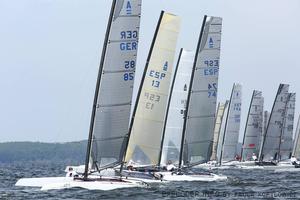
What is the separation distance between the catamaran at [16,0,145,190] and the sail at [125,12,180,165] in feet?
17.0

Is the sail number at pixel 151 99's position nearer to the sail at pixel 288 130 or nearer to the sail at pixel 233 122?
the sail at pixel 233 122

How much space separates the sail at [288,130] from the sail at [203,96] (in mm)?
29484

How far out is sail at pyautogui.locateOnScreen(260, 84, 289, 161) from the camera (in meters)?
63.2

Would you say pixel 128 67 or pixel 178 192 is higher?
pixel 128 67

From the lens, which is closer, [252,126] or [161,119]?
[161,119]

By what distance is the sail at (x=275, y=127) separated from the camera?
63219 millimetres

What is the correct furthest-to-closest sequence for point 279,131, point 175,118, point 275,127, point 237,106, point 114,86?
point 279,131
point 237,106
point 275,127
point 175,118
point 114,86

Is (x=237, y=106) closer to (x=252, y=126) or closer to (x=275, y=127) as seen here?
(x=275, y=127)

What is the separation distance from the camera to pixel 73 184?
26.7m

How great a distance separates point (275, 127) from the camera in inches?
2527

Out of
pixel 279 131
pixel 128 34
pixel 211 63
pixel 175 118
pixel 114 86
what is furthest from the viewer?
pixel 279 131

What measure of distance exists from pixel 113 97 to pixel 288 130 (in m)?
41.2

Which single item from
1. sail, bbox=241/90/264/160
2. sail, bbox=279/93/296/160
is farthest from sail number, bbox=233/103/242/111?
sail, bbox=279/93/296/160

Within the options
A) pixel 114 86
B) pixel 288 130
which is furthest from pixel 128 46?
pixel 288 130
